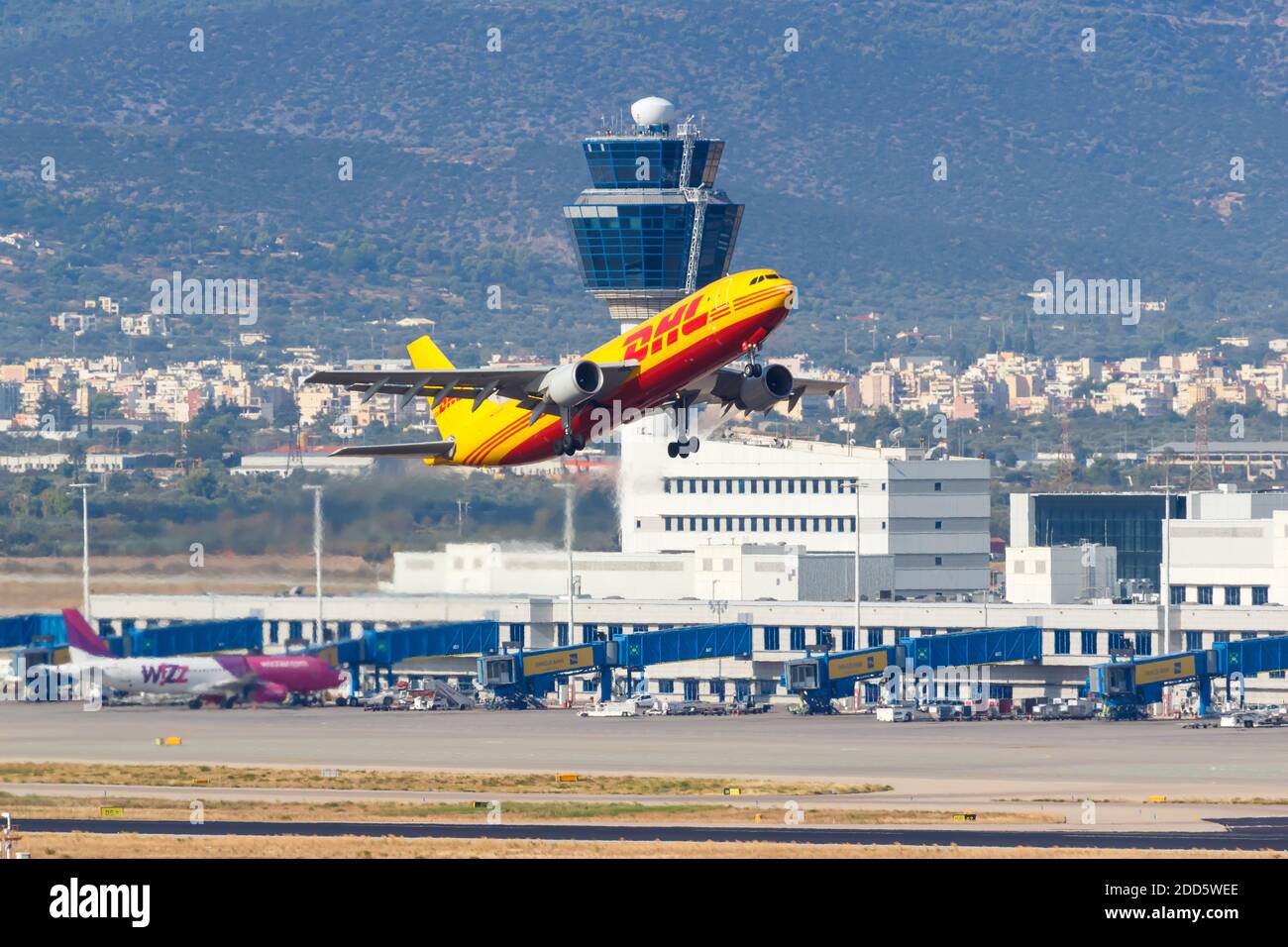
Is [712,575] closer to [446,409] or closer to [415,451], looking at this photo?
[446,409]

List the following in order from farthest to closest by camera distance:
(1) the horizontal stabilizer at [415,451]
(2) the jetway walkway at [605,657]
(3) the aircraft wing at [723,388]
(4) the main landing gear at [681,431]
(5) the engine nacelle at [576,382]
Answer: (2) the jetway walkway at [605,657] → (1) the horizontal stabilizer at [415,451] → (4) the main landing gear at [681,431] → (3) the aircraft wing at [723,388] → (5) the engine nacelle at [576,382]

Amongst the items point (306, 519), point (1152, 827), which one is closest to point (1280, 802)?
point (1152, 827)

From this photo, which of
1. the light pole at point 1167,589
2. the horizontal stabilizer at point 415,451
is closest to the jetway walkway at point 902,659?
the light pole at point 1167,589

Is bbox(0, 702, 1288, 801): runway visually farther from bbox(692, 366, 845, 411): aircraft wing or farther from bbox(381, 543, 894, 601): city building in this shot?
bbox(381, 543, 894, 601): city building

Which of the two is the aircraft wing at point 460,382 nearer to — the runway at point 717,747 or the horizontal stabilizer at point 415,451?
the horizontal stabilizer at point 415,451

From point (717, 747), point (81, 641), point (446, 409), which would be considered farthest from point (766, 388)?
point (81, 641)

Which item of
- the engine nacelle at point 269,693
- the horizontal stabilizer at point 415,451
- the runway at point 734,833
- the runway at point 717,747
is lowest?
the runway at point 717,747
